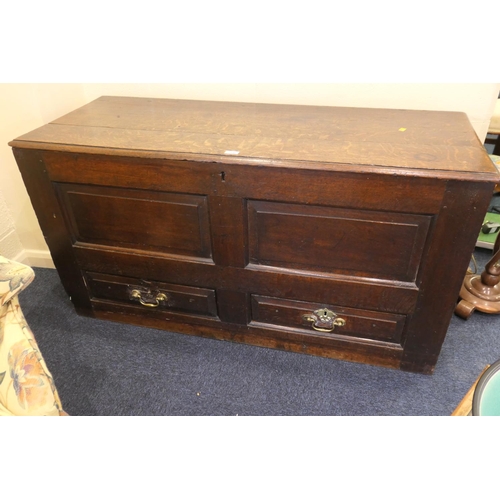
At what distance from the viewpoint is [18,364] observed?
31.3 inches

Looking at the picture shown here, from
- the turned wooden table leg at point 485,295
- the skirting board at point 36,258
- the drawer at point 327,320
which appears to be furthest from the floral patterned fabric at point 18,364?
the turned wooden table leg at point 485,295

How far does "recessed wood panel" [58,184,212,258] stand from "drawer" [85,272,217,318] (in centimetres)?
15

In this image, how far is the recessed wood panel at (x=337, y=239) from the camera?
996mm

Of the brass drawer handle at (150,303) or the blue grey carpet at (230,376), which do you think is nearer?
the blue grey carpet at (230,376)

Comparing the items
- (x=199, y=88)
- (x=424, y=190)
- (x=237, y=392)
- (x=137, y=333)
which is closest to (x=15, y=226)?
(x=137, y=333)

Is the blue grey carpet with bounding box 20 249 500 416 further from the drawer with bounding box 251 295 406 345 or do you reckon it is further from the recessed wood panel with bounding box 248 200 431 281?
the recessed wood panel with bounding box 248 200 431 281

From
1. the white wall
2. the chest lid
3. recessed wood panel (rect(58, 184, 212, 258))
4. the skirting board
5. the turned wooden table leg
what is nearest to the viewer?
the chest lid

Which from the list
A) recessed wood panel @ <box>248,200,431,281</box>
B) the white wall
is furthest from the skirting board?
recessed wood panel @ <box>248,200,431,281</box>

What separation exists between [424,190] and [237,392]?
0.80 metres

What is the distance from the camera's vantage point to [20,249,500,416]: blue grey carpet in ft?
3.93

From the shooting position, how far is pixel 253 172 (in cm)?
98

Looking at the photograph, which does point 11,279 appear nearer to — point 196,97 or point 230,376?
point 230,376

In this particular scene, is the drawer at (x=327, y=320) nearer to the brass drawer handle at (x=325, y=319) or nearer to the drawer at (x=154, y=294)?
the brass drawer handle at (x=325, y=319)
